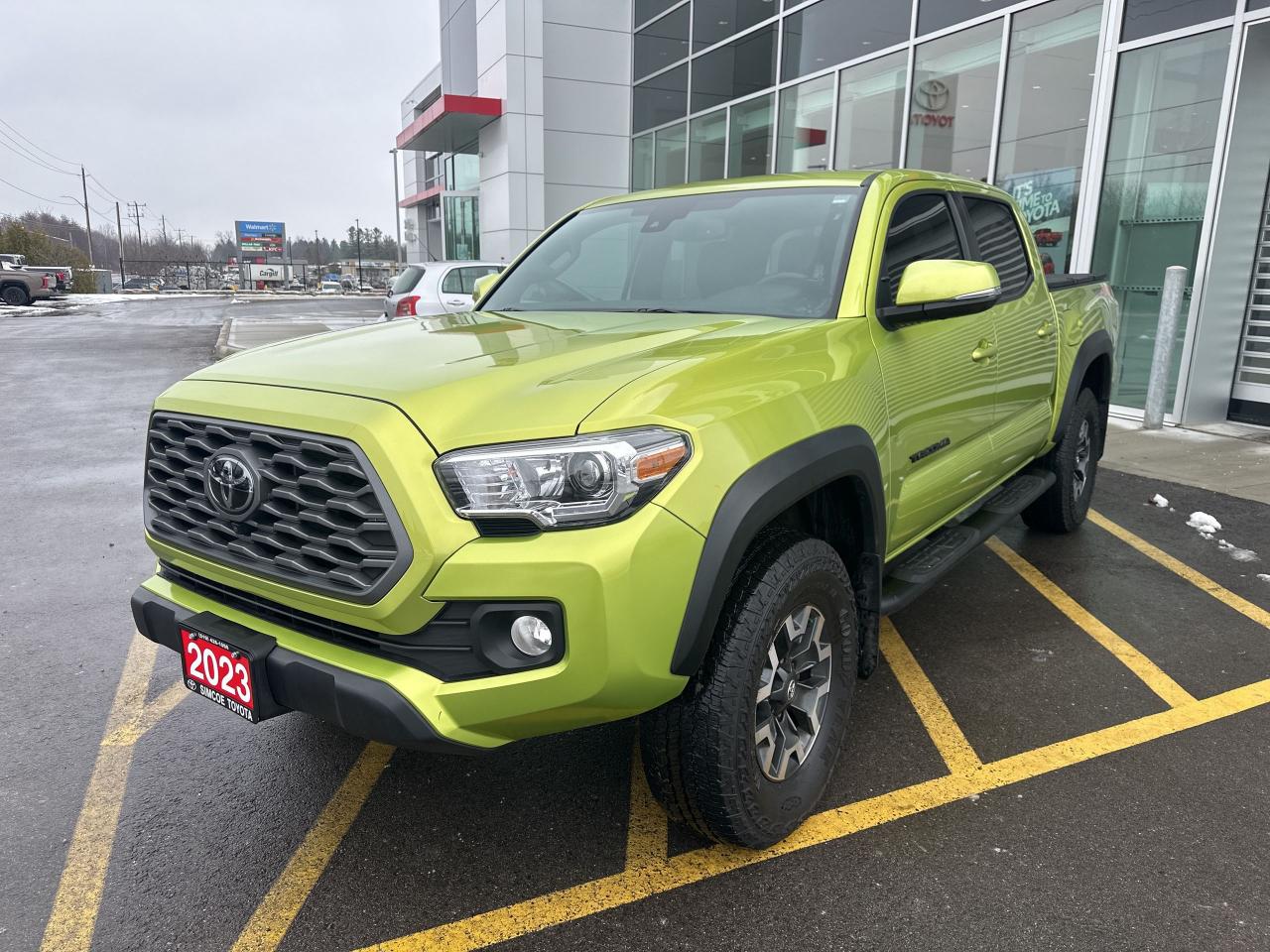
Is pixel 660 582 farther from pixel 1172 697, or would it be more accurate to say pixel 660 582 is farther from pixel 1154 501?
pixel 1154 501

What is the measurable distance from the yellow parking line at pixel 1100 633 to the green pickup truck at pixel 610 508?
3.52ft

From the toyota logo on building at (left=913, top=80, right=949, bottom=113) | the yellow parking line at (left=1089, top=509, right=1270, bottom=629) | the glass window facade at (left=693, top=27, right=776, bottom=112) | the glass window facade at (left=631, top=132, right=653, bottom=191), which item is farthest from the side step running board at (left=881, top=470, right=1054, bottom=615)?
the glass window facade at (left=631, top=132, right=653, bottom=191)

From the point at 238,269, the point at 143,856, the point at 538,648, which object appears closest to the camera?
the point at 538,648

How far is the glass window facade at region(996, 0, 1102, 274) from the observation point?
8.84 meters

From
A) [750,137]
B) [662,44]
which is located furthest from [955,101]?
[662,44]

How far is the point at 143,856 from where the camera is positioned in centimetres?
251

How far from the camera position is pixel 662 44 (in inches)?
679

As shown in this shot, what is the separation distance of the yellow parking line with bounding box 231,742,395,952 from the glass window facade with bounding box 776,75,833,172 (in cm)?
1155

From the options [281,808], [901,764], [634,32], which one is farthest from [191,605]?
[634,32]

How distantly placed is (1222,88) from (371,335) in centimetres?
798

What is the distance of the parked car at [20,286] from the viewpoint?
34.2 meters

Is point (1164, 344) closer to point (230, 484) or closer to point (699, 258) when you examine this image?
point (699, 258)

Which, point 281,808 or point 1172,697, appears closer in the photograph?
point 281,808

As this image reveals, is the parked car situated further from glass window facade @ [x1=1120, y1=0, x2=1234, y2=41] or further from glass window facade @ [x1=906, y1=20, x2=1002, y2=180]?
glass window facade @ [x1=1120, y1=0, x2=1234, y2=41]
